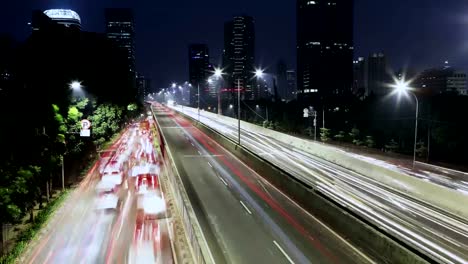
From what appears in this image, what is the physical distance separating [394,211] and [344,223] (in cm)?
700

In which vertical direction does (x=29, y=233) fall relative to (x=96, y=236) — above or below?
above

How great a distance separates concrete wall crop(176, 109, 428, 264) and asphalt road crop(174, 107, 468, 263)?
2.69 m

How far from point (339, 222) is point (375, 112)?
6200 centimetres

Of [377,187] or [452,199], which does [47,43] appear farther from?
[452,199]

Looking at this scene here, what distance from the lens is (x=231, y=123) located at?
86.1 metres

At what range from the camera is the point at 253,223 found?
900 inches

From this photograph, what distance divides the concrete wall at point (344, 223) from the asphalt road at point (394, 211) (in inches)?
106

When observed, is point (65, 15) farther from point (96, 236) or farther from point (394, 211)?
point (394, 211)

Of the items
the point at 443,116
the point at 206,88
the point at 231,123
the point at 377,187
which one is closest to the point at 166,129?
the point at 231,123

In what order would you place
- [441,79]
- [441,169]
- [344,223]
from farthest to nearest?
[441,79]
[441,169]
[344,223]

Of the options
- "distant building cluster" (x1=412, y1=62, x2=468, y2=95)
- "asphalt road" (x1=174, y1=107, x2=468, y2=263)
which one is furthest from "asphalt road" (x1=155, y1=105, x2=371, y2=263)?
"distant building cluster" (x1=412, y1=62, x2=468, y2=95)

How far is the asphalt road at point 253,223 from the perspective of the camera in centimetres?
1842

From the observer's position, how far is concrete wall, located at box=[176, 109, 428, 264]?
1614 centimetres

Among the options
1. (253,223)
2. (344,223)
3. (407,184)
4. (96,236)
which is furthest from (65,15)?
(344,223)
